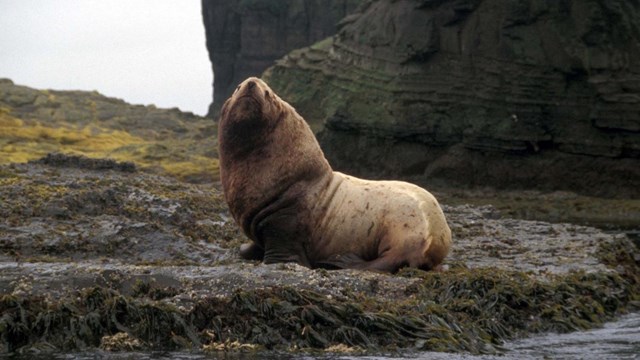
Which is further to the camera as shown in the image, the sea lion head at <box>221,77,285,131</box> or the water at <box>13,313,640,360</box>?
the sea lion head at <box>221,77,285,131</box>

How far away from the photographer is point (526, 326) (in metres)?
10.3

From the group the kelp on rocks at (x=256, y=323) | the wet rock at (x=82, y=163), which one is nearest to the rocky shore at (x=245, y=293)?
the kelp on rocks at (x=256, y=323)

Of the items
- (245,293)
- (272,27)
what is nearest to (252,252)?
(245,293)

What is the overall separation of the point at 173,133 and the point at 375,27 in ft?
47.8

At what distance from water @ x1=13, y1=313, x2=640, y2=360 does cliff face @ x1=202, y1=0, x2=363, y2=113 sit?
43.6 m

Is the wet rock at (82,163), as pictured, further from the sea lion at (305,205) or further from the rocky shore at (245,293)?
the sea lion at (305,205)

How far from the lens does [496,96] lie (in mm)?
28750

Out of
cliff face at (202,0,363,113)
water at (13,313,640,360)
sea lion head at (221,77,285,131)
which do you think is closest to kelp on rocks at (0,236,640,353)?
water at (13,313,640,360)

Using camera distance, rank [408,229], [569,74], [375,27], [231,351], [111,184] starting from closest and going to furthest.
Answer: [231,351] → [408,229] → [111,184] → [569,74] → [375,27]

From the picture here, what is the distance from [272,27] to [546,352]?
46.1 metres

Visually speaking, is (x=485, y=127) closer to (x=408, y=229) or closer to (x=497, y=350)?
(x=408, y=229)

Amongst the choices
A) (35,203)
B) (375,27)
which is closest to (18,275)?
(35,203)

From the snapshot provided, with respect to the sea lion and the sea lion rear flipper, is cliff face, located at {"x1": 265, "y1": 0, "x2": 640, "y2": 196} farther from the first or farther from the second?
the sea lion rear flipper

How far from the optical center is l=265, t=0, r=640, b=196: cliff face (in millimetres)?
27047
